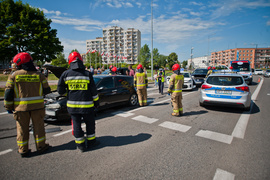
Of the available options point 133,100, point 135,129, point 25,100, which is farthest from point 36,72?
point 133,100

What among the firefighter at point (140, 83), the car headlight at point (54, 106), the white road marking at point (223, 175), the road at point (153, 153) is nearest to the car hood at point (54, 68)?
the car headlight at point (54, 106)

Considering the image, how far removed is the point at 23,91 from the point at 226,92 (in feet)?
21.3

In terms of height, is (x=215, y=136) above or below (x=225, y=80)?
below

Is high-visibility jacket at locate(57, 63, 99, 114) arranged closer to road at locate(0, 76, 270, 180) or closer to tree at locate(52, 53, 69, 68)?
road at locate(0, 76, 270, 180)

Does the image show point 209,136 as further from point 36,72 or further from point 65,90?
point 36,72

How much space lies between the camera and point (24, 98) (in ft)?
9.83

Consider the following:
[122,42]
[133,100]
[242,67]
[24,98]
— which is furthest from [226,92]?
[122,42]

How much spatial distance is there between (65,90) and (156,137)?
8.18 ft

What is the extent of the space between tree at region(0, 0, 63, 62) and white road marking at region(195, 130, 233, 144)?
110ft

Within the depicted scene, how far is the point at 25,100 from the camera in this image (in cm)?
300

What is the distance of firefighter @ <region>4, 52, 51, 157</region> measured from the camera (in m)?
2.93

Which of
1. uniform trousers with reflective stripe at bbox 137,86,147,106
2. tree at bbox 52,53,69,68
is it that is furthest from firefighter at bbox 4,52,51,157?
tree at bbox 52,53,69,68

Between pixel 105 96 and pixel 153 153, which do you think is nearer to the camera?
pixel 153 153

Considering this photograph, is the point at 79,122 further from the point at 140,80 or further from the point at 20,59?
the point at 140,80
